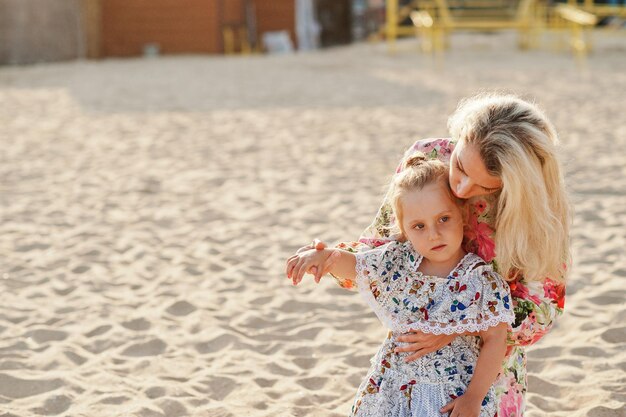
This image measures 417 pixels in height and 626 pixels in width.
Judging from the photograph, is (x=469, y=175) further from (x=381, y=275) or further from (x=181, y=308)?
(x=181, y=308)

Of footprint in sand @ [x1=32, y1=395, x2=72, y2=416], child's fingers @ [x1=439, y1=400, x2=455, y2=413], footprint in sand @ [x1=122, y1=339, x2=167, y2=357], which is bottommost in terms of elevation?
footprint in sand @ [x1=122, y1=339, x2=167, y2=357]

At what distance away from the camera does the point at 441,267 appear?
219cm

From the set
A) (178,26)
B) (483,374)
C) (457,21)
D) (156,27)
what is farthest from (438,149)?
(156,27)

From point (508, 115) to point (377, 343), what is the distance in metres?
1.73

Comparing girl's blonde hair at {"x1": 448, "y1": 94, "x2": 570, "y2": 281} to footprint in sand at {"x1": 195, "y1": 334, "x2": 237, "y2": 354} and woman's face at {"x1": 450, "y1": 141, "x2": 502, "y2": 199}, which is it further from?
footprint in sand at {"x1": 195, "y1": 334, "x2": 237, "y2": 354}

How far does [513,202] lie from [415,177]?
268 millimetres

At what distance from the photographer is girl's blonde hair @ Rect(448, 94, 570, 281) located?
1.97 m

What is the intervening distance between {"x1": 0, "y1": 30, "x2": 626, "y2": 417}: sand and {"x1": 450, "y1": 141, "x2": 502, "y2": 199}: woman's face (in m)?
1.17

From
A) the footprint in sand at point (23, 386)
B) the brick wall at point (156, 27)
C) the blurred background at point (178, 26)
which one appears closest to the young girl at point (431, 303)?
the footprint in sand at point (23, 386)

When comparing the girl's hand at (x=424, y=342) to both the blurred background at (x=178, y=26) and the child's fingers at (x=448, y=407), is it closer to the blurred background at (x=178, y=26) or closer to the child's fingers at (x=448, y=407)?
the child's fingers at (x=448, y=407)

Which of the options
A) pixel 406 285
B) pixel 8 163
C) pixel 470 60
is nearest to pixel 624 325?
pixel 406 285

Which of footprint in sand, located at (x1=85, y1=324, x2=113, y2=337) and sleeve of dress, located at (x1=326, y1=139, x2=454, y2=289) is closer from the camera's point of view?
sleeve of dress, located at (x1=326, y1=139, x2=454, y2=289)

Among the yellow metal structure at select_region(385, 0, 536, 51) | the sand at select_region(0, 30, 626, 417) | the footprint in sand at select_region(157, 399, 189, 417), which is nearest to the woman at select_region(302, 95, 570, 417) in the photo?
the sand at select_region(0, 30, 626, 417)

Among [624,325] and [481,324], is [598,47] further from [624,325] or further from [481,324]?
[481,324]
